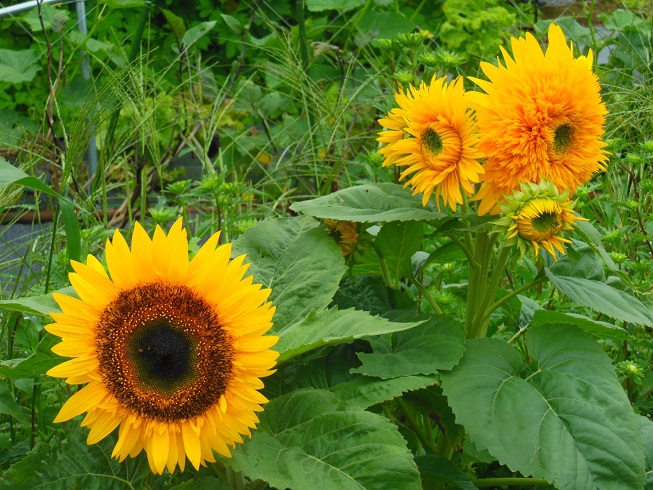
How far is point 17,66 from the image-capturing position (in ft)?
13.6

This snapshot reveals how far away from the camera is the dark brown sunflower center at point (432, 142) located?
1.52 metres

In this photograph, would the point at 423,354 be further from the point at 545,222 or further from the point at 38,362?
the point at 38,362

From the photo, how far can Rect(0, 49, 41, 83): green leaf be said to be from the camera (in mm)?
3941

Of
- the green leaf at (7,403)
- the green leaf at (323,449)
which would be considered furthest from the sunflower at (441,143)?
the green leaf at (7,403)

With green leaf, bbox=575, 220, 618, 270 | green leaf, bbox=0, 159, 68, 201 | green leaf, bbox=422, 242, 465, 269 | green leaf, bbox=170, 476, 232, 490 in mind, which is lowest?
green leaf, bbox=170, 476, 232, 490

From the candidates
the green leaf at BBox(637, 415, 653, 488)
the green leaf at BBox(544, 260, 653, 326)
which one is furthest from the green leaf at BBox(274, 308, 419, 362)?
the green leaf at BBox(637, 415, 653, 488)

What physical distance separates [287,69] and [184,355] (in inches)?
76.1

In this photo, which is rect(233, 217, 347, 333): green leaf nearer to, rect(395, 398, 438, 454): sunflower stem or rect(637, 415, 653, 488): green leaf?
rect(395, 398, 438, 454): sunflower stem

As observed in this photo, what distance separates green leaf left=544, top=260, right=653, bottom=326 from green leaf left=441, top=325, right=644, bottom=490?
0.06 meters

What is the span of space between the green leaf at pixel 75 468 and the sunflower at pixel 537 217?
67 cm

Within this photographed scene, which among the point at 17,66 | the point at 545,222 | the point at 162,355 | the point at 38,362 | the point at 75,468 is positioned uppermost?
the point at 17,66

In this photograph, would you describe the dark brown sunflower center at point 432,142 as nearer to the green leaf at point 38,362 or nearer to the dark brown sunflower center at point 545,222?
the dark brown sunflower center at point 545,222

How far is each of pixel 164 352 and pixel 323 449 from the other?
28 centimetres

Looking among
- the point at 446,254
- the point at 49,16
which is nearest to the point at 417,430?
the point at 446,254
